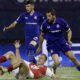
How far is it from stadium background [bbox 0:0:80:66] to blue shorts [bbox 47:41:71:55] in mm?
3586

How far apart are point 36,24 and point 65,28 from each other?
1305 millimetres

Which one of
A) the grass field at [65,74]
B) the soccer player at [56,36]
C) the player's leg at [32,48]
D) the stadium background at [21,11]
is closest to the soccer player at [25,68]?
the grass field at [65,74]

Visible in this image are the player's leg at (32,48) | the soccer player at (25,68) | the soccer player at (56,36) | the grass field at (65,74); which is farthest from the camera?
the player's leg at (32,48)

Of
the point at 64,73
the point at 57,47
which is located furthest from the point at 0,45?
the point at 57,47

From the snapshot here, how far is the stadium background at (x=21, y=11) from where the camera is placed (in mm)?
18047

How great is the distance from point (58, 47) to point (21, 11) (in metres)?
4.55

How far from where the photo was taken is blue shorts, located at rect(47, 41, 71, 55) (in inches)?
547

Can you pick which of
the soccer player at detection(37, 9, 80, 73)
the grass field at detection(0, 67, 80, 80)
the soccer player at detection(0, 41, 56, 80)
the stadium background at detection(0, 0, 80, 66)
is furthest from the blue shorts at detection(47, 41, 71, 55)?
the stadium background at detection(0, 0, 80, 66)

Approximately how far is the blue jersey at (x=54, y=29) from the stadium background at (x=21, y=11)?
3.69m

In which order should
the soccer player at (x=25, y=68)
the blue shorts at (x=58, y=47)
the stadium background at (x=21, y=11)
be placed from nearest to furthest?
the soccer player at (x=25, y=68), the blue shorts at (x=58, y=47), the stadium background at (x=21, y=11)

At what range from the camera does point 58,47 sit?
13.9 metres

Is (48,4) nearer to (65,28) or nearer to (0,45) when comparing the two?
(0,45)

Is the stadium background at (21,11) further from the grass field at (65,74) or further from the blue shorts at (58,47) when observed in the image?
the blue shorts at (58,47)

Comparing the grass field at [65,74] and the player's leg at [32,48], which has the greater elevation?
the player's leg at [32,48]
